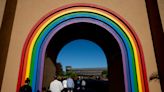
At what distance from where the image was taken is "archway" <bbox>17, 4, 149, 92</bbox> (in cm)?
716

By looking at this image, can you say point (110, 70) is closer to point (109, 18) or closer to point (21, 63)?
point (109, 18)

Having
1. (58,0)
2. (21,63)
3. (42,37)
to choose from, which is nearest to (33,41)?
(42,37)

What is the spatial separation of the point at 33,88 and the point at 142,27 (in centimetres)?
482

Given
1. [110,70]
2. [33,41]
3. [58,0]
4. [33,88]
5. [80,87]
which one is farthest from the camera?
[80,87]

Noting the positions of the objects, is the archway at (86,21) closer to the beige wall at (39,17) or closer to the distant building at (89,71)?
the beige wall at (39,17)

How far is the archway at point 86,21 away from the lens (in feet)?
23.5

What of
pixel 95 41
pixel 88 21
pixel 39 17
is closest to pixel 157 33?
pixel 88 21

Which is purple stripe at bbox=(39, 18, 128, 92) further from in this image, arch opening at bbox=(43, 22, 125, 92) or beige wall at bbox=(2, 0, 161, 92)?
beige wall at bbox=(2, 0, 161, 92)

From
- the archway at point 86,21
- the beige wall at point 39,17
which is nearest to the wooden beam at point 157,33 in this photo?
the beige wall at point 39,17

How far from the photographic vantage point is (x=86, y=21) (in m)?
8.03

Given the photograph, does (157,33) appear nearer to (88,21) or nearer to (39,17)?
(88,21)

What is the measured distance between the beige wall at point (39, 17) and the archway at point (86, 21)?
0.85ft

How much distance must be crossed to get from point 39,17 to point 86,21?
1945mm

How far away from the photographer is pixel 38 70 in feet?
23.8
